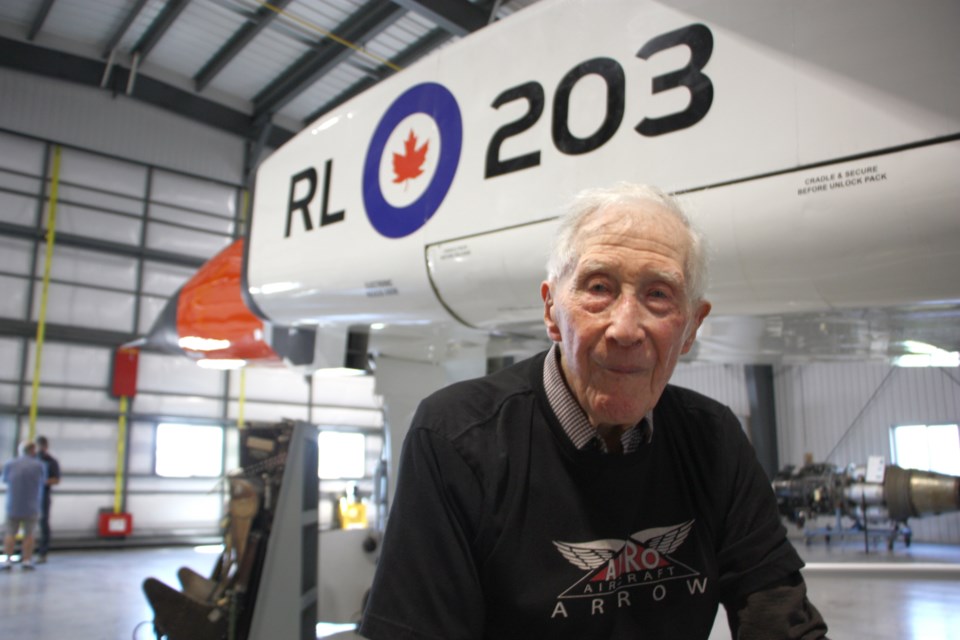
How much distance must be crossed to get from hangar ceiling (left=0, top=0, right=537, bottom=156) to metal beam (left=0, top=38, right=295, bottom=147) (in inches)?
0.9

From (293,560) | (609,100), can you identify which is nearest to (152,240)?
(293,560)

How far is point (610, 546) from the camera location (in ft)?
4.37

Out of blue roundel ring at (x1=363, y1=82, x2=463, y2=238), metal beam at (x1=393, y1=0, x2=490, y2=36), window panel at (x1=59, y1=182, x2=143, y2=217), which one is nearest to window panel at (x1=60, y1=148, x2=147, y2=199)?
window panel at (x1=59, y1=182, x2=143, y2=217)

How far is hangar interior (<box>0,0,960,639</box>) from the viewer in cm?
1547

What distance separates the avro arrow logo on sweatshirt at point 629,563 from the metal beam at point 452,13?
1210 cm

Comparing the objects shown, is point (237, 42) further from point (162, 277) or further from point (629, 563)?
point (629, 563)

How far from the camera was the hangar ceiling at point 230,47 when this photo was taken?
15070 mm

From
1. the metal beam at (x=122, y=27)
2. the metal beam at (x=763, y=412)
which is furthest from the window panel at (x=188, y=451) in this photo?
the metal beam at (x=763, y=412)

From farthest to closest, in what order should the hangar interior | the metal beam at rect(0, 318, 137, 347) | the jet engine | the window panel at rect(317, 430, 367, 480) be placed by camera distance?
the window panel at rect(317, 430, 367, 480)
the metal beam at rect(0, 318, 137, 347)
the hangar interior
the jet engine

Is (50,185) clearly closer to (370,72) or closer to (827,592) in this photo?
(370,72)

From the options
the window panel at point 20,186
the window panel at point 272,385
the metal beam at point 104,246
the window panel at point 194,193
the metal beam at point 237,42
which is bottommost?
the window panel at point 272,385

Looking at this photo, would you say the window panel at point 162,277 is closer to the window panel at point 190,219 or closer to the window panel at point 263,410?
the window panel at point 190,219

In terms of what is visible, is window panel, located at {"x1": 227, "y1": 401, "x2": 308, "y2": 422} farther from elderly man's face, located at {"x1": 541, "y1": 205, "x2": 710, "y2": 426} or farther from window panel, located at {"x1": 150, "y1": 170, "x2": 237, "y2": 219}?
elderly man's face, located at {"x1": 541, "y1": 205, "x2": 710, "y2": 426}

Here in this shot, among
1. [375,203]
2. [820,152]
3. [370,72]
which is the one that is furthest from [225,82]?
[820,152]
